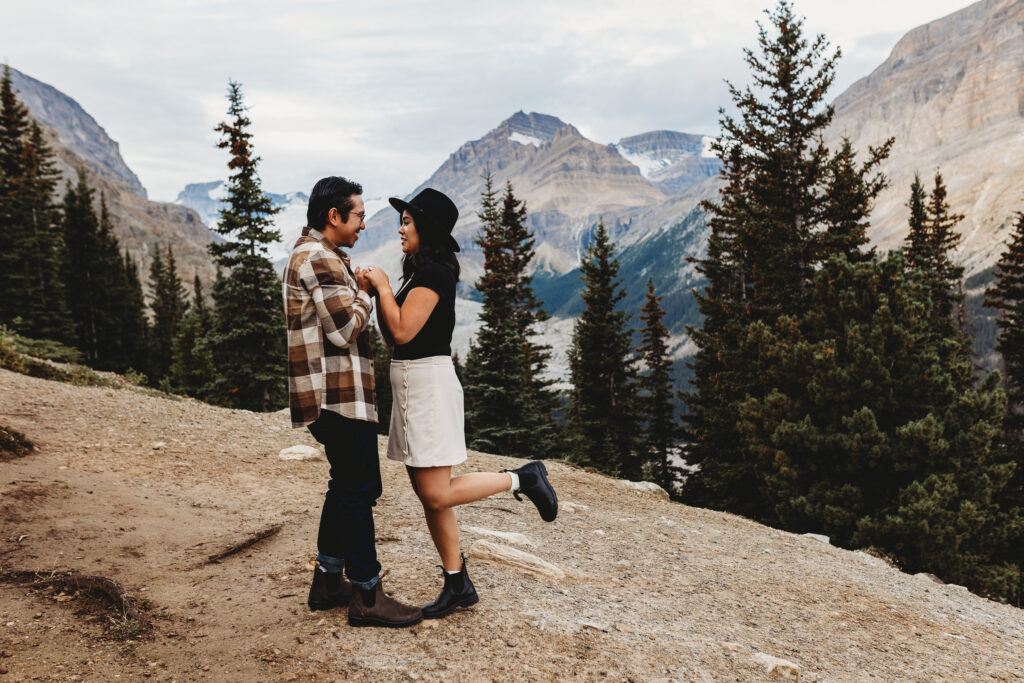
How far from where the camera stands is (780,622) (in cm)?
532

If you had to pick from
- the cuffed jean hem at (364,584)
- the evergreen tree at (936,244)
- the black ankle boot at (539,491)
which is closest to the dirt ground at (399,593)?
the cuffed jean hem at (364,584)

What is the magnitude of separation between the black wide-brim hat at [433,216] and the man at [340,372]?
13.4 inches

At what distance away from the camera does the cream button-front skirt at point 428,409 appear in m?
3.65

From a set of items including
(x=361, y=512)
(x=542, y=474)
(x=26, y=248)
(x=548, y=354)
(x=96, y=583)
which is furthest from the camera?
(x=26, y=248)

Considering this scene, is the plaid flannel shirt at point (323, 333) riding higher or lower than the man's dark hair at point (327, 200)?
lower

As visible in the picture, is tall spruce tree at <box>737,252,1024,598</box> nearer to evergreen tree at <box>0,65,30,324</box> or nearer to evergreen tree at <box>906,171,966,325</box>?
evergreen tree at <box>906,171,966,325</box>

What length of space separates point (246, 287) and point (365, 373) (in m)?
23.2

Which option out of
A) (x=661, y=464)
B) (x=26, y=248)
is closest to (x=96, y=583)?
(x=661, y=464)

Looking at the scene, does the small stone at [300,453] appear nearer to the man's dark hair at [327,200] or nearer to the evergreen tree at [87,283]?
the man's dark hair at [327,200]

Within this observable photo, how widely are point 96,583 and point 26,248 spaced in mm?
46485

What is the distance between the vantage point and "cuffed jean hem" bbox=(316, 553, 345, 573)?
3922mm

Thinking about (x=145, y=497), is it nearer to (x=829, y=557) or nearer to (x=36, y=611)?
(x=36, y=611)

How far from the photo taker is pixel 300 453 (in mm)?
9125

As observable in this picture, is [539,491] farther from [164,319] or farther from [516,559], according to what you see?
[164,319]
